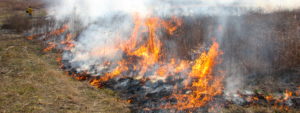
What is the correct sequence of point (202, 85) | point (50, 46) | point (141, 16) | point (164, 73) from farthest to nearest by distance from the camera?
point (141, 16) → point (50, 46) → point (164, 73) → point (202, 85)

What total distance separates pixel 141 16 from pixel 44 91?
8.84 meters

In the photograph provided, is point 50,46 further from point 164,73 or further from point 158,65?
point 164,73

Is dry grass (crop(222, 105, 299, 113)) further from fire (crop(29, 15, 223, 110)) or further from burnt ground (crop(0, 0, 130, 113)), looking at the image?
burnt ground (crop(0, 0, 130, 113))

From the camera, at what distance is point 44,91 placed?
886 cm

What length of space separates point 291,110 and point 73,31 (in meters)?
15.3

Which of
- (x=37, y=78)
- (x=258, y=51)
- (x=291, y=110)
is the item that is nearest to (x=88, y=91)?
(x=37, y=78)

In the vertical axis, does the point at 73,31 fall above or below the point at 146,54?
above

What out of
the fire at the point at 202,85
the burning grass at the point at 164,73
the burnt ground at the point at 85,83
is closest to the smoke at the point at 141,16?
the burning grass at the point at 164,73

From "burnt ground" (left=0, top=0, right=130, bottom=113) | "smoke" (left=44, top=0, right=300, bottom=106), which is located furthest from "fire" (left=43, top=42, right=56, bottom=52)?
"smoke" (left=44, top=0, right=300, bottom=106)

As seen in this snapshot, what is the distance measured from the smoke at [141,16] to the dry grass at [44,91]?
1835 millimetres

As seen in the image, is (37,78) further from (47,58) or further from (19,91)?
(47,58)

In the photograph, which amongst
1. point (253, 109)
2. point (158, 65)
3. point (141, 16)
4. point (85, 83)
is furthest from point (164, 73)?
point (141, 16)

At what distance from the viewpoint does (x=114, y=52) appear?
12.8m

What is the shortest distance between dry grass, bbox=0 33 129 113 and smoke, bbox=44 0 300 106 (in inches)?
72.2
